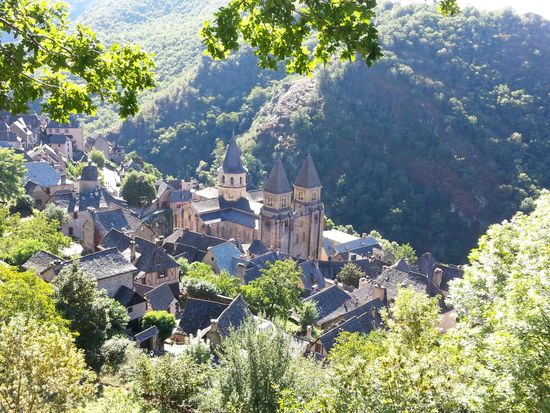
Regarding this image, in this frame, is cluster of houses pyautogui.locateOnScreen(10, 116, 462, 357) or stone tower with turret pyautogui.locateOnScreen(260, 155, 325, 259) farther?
stone tower with turret pyautogui.locateOnScreen(260, 155, 325, 259)

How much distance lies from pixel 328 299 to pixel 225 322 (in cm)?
1341

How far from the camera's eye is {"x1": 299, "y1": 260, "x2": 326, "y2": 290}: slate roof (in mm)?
44688

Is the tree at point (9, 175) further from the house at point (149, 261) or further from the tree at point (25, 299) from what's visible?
the tree at point (25, 299)

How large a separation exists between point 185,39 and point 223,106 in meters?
40.0

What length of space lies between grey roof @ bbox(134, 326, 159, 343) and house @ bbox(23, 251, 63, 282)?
18.7ft

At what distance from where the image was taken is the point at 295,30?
6406mm

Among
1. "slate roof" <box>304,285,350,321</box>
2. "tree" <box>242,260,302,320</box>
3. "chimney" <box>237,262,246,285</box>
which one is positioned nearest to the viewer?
"tree" <box>242,260,302,320</box>

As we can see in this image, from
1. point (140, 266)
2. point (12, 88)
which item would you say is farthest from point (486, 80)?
point (12, 88)

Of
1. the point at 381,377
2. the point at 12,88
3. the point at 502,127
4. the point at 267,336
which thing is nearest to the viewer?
the point at 12,88

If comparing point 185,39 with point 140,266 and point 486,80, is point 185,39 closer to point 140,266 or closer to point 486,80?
point 486,80

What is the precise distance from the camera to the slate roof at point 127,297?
27812 millimetres

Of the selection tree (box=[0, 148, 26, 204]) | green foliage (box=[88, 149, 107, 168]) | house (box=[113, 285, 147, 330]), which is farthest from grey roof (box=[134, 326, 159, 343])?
green foliage (box=[88, 149, 107, 168])

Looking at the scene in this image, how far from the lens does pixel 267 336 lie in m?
14.3

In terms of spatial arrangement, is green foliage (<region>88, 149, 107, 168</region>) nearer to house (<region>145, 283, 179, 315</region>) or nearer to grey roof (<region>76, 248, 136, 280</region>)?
house (<region>145, 283, 179, 315</region>)
